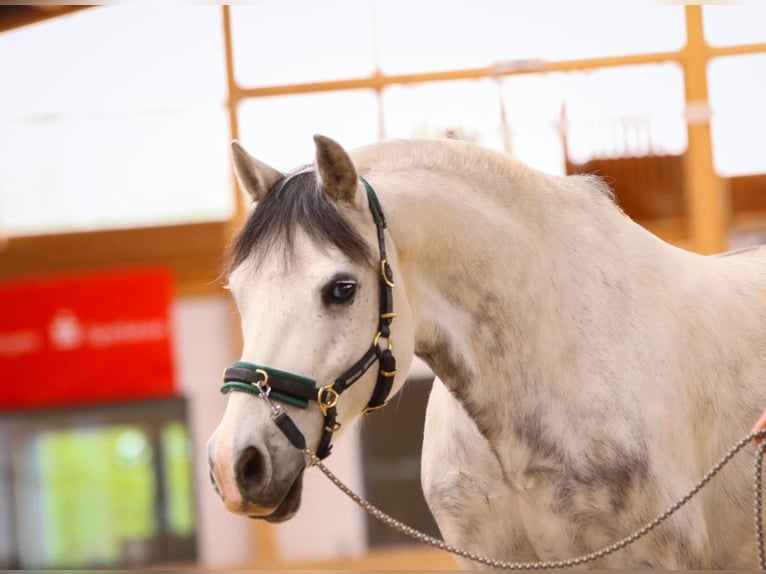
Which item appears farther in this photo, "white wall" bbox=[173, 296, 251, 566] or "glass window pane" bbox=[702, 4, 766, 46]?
"white wall" bbox=[173, 296, 251, 566]

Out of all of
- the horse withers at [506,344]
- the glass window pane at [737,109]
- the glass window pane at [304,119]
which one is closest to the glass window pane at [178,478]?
the glass window pane at [304,119]

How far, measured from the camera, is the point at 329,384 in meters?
1.94

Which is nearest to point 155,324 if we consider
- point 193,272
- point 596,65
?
point 193,272

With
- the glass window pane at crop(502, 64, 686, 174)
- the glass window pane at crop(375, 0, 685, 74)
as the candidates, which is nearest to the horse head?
the glass window pane at crop(375, 0, 685, 74)

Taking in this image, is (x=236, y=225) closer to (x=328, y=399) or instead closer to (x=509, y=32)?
(x=509, y=32)

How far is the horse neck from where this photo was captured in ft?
7.05

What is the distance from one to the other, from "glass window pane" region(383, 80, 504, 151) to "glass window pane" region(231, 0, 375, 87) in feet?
1.10

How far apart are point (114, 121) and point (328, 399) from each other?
22.7ft

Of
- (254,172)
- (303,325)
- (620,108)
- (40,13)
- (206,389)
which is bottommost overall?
(206,389)

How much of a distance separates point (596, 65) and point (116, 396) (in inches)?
180

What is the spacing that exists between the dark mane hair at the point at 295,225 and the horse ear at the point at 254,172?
2.3 inches

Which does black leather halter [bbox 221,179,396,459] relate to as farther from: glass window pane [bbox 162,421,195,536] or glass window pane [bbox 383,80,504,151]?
glass window pane [bbox 162,421,195,536]

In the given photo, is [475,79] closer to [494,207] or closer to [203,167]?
[203,167]

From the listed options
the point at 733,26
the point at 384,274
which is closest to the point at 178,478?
the point at 733,26
